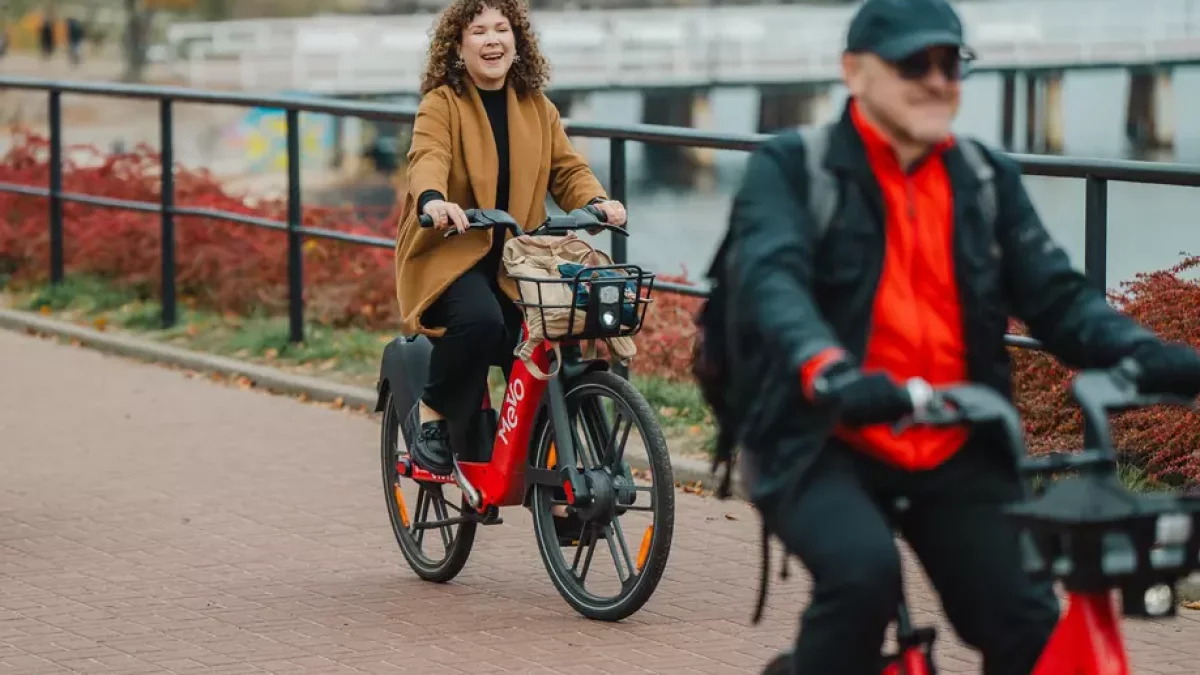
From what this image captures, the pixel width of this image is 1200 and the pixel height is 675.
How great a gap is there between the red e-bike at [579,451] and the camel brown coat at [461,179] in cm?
10

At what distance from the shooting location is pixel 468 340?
6.40 meters

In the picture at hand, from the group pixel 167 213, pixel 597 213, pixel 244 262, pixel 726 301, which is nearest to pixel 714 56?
pixel 244 262

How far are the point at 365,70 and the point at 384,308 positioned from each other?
148 ft

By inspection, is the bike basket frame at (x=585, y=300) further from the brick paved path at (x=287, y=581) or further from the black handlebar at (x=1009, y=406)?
the black handlebar at (x=1009, y=406)

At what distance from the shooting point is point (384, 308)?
484 inches

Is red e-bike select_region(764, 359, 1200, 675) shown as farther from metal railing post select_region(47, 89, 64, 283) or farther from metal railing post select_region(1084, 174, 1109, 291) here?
metal railing post select_region(47, 89, 64, 283)

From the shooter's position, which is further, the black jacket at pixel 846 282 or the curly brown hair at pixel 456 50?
the curly brown hair at pixel 456 50

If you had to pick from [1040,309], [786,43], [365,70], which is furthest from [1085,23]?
[1040,309]

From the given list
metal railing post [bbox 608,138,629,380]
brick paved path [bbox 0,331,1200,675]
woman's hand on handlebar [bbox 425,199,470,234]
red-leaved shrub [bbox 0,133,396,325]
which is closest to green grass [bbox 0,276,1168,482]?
red-leaved shrub [bbox 0,133,396,325]

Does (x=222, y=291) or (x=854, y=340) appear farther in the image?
(x=222, y=291)

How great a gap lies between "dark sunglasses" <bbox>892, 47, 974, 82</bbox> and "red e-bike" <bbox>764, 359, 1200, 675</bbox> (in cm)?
52

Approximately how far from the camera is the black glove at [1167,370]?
11.2 ft

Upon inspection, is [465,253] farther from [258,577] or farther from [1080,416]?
[1080,416]

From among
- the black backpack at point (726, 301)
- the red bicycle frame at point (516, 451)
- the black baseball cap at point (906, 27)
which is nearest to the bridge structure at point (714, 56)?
the red bicycle frame at point (516, 451)
